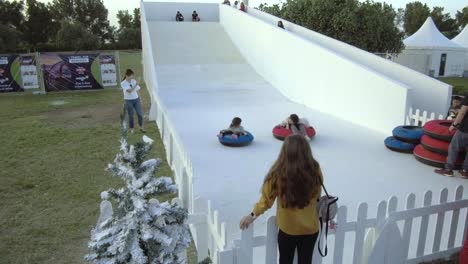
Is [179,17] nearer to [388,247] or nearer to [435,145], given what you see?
[435,145]

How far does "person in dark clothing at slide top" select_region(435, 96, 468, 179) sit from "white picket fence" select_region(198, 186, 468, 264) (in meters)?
2.33

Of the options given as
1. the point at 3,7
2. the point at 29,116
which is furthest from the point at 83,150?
the point at 3,7

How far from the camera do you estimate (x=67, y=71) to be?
16641 mm

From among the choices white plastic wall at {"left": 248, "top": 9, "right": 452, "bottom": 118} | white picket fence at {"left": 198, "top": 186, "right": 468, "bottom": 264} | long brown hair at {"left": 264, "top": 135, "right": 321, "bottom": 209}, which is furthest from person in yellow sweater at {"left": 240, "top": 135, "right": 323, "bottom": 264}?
white plastic wall at {"left": 248, "top": 9, "right": 452, "bottom": 118}

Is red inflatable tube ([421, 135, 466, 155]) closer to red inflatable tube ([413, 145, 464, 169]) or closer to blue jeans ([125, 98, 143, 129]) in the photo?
red inflatable tube ([413, 145, 464, 169])

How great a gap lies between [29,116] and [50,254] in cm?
903

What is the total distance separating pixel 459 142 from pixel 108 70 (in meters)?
14.7

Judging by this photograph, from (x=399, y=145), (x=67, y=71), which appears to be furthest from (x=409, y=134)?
(x=67, y=71)

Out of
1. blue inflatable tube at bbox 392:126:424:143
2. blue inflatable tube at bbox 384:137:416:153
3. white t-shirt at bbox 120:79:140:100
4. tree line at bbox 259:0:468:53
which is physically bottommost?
blue inflatable tube at bbox 384:137:416:153

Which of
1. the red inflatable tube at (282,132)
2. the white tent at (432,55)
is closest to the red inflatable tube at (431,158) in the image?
the red inflatable tube at (282,132)

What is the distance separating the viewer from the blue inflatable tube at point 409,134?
728 centimetres

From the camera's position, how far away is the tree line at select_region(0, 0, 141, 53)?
52.2 metres

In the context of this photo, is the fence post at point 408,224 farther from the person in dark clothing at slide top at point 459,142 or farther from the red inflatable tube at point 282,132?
the red inflatable tube at point 282,132

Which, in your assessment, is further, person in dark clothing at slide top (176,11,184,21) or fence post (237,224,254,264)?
person in dark clothing at slide top (176,11,184,21)
